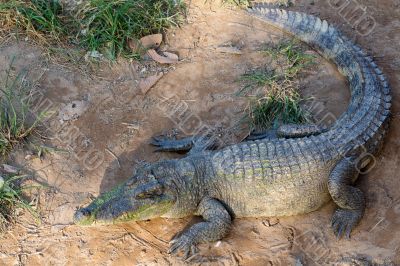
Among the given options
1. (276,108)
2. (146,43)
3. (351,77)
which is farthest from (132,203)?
(351,77)

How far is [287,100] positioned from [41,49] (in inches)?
114

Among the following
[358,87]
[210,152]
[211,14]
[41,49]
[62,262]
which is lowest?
[62,262]

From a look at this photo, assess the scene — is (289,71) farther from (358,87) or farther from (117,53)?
(117,53)

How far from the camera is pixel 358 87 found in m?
5.21

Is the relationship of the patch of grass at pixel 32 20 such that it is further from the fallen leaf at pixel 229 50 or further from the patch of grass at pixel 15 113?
the fallen leaf at pixel 229 50

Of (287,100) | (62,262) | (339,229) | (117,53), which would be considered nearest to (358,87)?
(287,100)

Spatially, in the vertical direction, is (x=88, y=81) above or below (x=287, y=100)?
below

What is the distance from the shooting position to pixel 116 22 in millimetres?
5816

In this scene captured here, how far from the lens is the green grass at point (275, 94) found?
534cm

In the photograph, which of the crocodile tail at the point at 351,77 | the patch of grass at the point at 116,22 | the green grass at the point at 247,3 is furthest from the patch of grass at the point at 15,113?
the crocodile tail at the point at 351,77

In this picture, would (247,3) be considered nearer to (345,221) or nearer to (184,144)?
(184,144)

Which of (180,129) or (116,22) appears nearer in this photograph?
(180,129)

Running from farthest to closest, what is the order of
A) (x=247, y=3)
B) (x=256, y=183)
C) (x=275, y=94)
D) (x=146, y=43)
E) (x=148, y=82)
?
(x=247, y=3)
(x=146, y=43)
(x=148, y=82)
(x=275, y=94)
(x=256, y=183)

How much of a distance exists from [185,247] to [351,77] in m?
2.60
